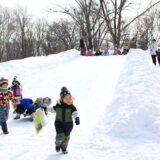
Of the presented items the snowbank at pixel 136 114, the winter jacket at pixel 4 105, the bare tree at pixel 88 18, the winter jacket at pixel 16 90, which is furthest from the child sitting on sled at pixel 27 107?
the bare tree at pixel 88 18

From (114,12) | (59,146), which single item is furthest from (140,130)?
(114,12)

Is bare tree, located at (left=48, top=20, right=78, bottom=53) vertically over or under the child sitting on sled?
over

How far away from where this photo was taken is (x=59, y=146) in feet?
22.8

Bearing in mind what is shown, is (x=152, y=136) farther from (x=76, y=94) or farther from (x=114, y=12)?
(x=114, y=12)

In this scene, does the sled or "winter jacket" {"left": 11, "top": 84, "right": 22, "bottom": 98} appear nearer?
the sled

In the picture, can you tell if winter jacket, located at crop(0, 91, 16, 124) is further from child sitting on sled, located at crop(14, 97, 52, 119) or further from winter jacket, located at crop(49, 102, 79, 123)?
winter jacket, located at crop(49, 102, 79, 123)

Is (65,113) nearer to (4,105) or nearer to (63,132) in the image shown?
(63,132)

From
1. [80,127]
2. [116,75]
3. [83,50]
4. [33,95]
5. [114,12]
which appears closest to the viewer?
[80,127]

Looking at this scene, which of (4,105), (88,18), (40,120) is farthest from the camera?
(88,18)

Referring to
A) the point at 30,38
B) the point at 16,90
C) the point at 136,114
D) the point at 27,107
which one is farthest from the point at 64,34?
the point at 136,114

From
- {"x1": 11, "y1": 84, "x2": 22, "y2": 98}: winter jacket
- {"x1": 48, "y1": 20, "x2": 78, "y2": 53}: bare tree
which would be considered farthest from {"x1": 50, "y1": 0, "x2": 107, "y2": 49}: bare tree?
{"x1": 11, "y1": 84, "x2": 22, "y2": 98}: winter jacket

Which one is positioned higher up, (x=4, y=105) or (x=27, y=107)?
(x=4, y=105)

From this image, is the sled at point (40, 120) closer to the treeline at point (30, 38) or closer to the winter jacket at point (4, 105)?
the winter jacket at point (4, 105)

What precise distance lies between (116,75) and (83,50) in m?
16.7
